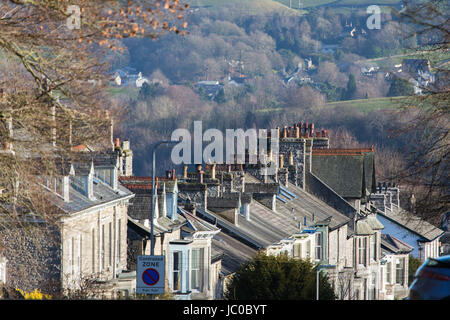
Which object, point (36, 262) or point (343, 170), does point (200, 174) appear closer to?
point (36, 262)

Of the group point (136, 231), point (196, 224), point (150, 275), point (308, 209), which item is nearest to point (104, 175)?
point (136, 231)

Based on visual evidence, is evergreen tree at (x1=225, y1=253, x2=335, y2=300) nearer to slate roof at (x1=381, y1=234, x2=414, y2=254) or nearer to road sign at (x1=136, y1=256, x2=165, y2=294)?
road sign at (x1=136, y1=256, x2=165, y2=294)

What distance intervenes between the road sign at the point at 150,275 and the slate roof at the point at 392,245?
148 feet

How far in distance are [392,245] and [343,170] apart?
29.7ft

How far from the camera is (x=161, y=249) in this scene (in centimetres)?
3784

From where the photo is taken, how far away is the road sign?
3078 centimetres

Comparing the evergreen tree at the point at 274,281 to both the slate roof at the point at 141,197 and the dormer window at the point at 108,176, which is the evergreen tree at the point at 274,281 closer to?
the slate roof at the point at 141,197

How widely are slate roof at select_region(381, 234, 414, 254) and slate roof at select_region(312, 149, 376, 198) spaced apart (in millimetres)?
5094

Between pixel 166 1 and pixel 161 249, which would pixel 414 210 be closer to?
pixel 166 1

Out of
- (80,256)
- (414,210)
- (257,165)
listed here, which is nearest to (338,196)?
(257,165)

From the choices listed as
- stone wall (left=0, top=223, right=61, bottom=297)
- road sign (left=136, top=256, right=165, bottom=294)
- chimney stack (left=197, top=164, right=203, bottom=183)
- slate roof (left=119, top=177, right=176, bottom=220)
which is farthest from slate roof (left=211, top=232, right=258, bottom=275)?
stone wall (left=0, top=223, right=61, bottom=297)

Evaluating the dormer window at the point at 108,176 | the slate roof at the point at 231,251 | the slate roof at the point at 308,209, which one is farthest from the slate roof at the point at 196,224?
the slate roof at the point at 308,209

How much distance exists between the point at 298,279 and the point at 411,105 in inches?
576

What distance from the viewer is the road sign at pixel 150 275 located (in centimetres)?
3078
